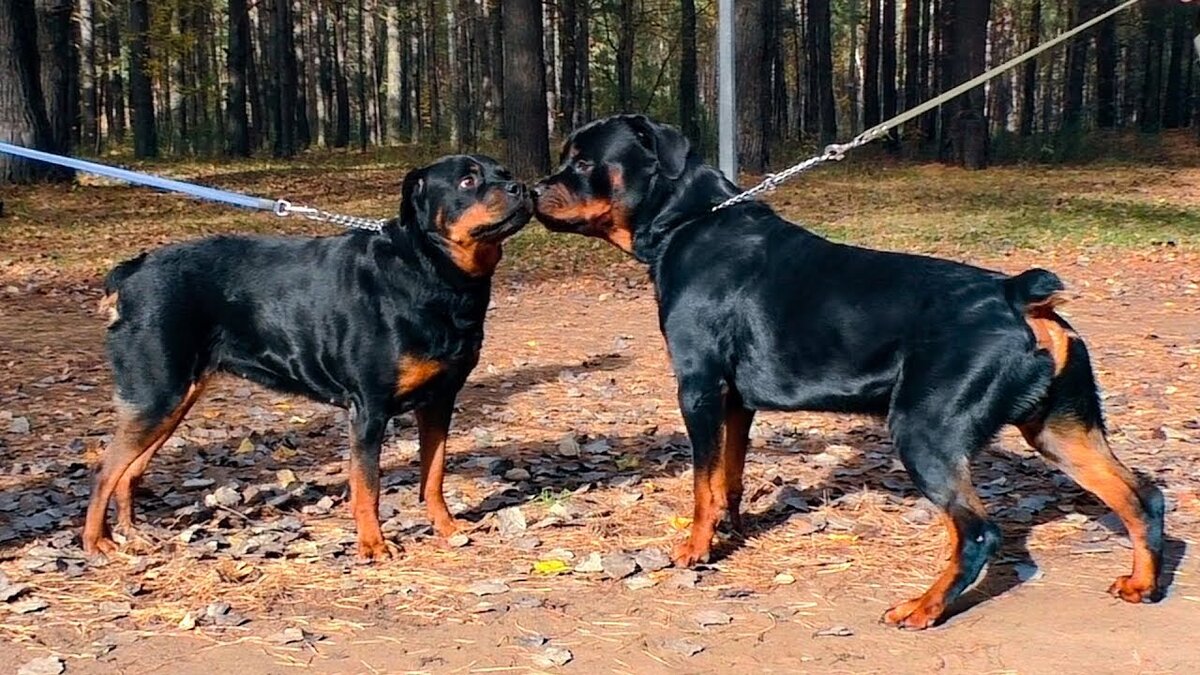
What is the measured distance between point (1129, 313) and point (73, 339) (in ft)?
29.9

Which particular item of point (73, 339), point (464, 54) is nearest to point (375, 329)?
point (73, 339)

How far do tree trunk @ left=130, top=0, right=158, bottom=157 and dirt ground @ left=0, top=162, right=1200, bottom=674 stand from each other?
80.9ft

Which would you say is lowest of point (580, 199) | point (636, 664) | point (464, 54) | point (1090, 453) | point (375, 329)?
point (636, 664)

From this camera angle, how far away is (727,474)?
5.54 m

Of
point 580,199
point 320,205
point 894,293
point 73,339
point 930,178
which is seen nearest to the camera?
point 894,293

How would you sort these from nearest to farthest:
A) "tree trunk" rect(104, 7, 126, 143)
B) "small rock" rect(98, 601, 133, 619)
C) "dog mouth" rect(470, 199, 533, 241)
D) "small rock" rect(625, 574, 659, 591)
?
"small rock" rect(98, 601, 133, 619) < "small rock" rect(625, 574, 659, 591) < "dog mouth" rect(470, 199, 533, 241) < "tree trunk" rect(104, 7, 126, 143)

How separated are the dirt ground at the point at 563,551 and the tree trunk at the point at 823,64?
2621cm

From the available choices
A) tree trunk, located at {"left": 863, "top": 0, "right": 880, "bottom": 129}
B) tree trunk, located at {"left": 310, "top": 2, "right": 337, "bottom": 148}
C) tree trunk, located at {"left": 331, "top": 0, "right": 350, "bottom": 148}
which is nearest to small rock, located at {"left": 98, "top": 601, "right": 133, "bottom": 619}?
tree trunk, located at {"left": 863, "top": 0, "right": 880, "bottom": 129}

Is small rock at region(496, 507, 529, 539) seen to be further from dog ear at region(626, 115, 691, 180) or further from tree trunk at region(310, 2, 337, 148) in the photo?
tree trunk at region(310, 2, 337, 148)

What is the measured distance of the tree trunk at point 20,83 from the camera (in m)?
17.9

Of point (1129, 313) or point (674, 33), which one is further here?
point (674, 33)

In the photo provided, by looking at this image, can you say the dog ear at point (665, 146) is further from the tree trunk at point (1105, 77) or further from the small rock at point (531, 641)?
the tree trunk at point (1105, 77)

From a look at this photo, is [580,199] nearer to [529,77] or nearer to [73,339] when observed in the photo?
[73,339]

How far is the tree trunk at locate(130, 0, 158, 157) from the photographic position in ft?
102
